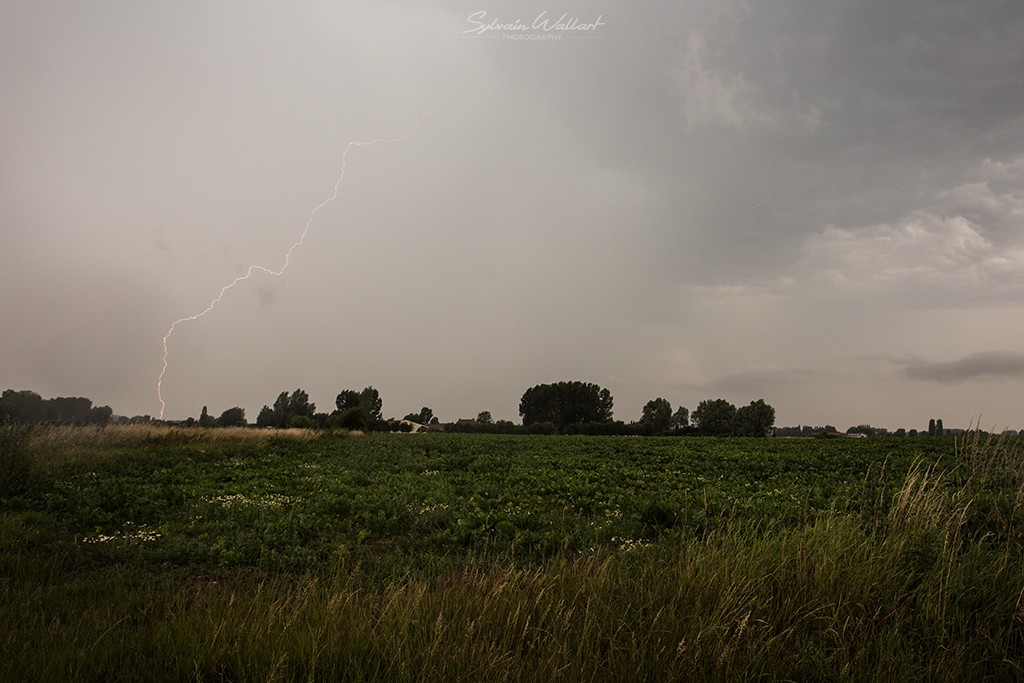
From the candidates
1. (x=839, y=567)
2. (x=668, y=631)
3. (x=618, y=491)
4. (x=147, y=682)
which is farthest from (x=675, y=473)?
(x=147, y=682)

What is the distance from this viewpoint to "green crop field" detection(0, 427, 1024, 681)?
353 cm

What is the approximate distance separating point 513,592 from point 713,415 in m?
130

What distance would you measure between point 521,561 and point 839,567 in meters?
4.00

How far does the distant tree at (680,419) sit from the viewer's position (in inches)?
4860

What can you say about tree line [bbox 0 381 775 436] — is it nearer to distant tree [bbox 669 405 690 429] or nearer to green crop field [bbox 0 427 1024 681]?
distant tree [bbox 669 405 690 429]

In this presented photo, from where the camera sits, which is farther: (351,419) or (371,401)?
(371,401)

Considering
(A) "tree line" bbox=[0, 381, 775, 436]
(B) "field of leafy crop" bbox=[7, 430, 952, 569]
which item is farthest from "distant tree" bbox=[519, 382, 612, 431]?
(B) "field of leafy crop" bbox=[7, 430, 952, 569]

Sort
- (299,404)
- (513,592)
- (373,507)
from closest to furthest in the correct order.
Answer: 1. (513,592)
2. (373,507)
3. (299,404)

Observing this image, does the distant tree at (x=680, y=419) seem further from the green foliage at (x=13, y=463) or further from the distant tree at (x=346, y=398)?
the green foliage at (x=13, y=463)

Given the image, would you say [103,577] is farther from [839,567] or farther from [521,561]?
[839,567]

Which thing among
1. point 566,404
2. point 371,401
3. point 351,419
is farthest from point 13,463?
point 566,404

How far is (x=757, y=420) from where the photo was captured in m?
109

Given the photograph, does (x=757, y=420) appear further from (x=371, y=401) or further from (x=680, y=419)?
(x=371, y=401)

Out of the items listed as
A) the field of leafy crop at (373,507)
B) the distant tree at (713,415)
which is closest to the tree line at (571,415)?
the distant tree at (713,415)
